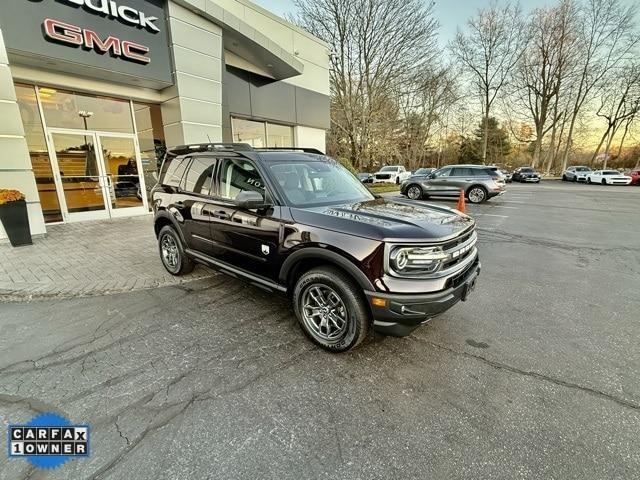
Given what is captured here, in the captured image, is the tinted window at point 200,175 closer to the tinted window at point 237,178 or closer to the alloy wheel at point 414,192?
the tinted window at point 237,178

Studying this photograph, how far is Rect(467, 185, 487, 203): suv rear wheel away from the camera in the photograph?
13.6 m

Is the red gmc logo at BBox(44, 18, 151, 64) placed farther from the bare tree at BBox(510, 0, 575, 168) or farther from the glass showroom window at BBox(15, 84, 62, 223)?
the bare tree at BBox(510, 0, 575, 168)

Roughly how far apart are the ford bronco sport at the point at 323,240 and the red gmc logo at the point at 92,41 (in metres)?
5.70

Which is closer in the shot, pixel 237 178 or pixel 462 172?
pixel 237 178

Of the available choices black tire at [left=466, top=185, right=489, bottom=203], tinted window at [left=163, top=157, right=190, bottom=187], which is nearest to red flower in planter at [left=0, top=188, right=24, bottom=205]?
tinted window at [left=163, top=157, right=190, bottom=187]

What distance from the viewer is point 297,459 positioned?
6.05 feet

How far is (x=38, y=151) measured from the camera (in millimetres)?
8070

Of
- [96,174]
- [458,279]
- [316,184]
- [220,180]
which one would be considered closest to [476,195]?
[316,184]

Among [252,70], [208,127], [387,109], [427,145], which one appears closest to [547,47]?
[427,145]

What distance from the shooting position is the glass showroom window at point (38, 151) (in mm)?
7727

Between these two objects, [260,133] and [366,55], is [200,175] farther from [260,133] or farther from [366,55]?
[366,55]

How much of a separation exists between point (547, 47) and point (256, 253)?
43175mm

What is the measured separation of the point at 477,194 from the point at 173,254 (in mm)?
13234

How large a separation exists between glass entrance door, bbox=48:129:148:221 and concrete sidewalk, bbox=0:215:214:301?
150 centimetres
